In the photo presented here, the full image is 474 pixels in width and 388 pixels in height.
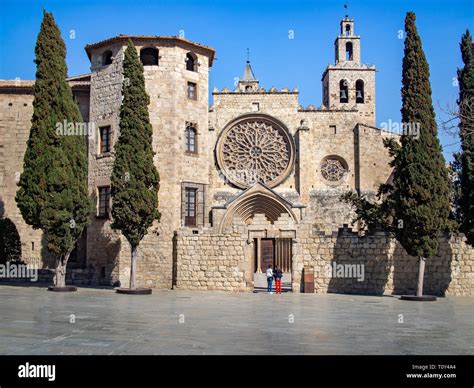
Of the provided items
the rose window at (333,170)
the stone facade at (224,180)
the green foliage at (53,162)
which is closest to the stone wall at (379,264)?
the stone facade at (224,180)

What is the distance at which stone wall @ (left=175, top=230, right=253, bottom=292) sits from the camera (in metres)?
19.7

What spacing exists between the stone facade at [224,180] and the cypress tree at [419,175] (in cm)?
156

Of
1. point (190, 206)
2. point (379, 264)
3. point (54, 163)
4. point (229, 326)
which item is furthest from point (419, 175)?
point (54, 163)

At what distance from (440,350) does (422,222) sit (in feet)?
32.2

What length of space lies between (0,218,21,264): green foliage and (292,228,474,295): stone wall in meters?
11.9

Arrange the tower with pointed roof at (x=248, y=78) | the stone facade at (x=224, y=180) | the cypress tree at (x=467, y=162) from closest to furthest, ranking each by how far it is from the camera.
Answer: the cypress tree at (x=467, y=162)
the stone facade at (x=224, y=180)
the tower with pointed roof at (x=248, y=78)

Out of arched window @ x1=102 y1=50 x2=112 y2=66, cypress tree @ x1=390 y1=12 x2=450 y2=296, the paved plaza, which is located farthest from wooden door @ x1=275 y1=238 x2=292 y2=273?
the paved plaza

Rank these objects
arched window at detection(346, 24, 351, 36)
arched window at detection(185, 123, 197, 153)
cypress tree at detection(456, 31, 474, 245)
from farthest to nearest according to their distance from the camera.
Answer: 1. arched window at detection(346, 24, 351, 36)
2. arched window at detection(185, 123, 197, 153)
3. cypress tree at detection(456, 31, 474, 245)

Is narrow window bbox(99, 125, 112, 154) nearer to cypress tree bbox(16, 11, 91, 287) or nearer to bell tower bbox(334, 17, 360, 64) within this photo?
cypress tree bbox(16, 11, 91, 287)

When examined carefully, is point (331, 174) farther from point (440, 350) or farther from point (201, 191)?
point (440, 350)

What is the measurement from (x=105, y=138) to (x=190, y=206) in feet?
15.0

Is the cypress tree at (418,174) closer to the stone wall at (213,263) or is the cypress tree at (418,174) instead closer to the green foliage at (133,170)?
the stone wall at (213,263)

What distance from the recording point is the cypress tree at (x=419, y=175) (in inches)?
672
